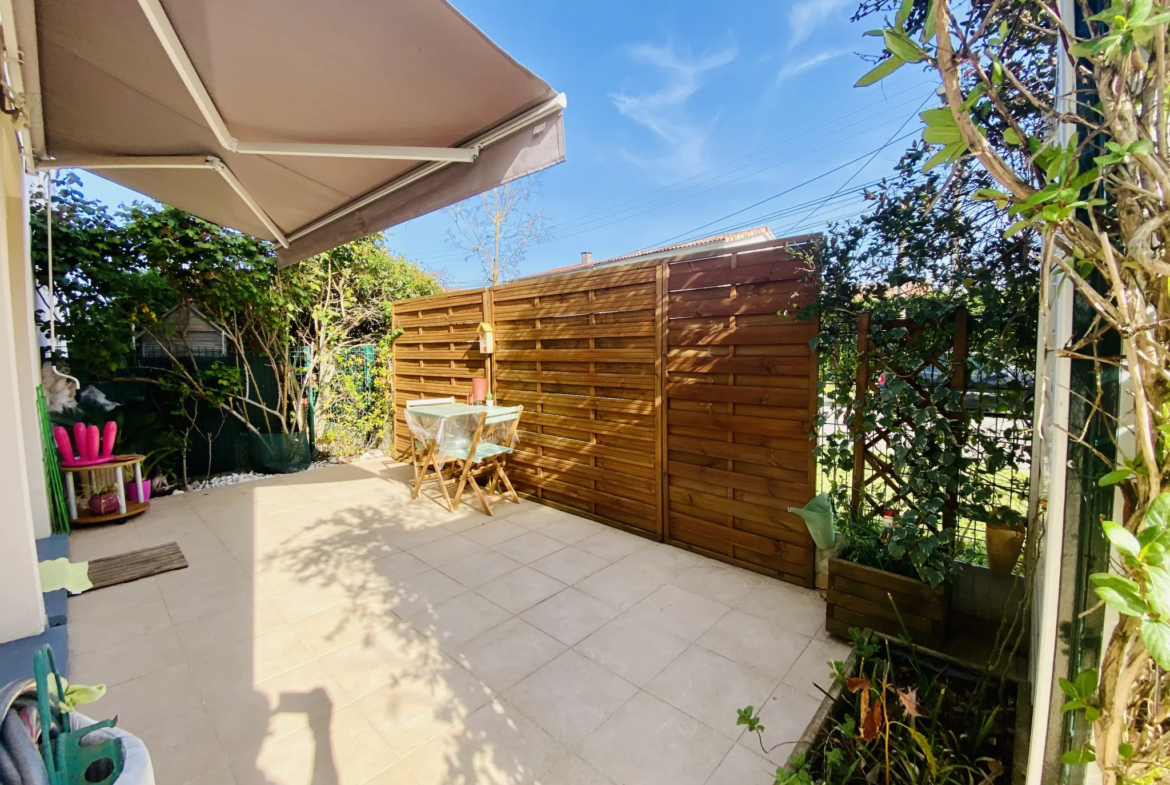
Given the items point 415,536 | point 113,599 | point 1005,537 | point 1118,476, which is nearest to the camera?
point 1118,476

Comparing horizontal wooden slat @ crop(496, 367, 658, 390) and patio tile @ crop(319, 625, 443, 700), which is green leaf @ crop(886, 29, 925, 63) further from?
horizontal wooden slat @ crop(496, 367, 658, 390)

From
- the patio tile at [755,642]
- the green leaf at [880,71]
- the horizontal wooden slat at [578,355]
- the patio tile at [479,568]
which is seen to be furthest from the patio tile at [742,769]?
the horizontal wooden slat at [578,355]

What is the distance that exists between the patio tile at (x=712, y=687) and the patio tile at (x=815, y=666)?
11 centimetres

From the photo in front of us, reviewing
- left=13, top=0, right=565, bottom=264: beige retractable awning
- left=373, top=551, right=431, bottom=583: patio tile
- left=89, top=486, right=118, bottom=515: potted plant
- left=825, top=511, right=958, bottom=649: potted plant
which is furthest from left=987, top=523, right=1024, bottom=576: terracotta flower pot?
left=89, top=486, right=118, bottom=515: potted plant

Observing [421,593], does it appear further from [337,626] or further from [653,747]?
[653,747]

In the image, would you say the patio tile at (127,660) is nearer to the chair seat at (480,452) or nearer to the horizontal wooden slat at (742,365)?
the chair seat at (480,452)

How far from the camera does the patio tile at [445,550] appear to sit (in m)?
3.38

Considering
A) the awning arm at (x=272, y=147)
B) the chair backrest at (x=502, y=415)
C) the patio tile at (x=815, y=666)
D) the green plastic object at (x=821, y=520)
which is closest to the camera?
the awning arm at (x=272, y=147)

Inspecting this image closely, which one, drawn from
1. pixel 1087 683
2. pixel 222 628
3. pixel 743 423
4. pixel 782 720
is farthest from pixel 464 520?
pixel 1087 683

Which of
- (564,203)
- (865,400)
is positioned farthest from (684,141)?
(865,400)

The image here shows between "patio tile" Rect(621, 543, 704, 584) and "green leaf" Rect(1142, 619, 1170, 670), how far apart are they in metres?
2.58

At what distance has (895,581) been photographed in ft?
7.45

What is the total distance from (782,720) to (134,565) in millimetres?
4212

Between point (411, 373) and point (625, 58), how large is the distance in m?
6.84
